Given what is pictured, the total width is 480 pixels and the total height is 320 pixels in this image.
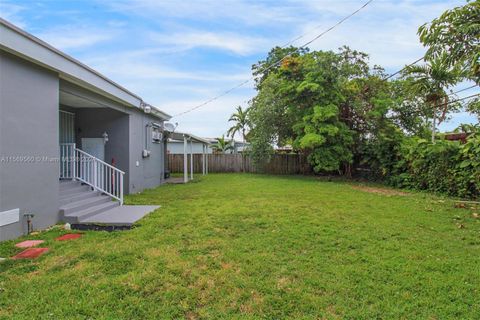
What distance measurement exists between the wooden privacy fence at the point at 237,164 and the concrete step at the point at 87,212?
13203 millimetres

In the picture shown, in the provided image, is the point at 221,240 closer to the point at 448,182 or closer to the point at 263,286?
the point at 263,286

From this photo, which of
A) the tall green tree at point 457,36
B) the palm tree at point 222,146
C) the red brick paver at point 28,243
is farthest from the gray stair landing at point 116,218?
the palm tree at point 222,146

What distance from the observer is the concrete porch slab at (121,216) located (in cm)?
566

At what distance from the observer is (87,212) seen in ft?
20.5

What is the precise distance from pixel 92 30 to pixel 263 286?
9.80 metres

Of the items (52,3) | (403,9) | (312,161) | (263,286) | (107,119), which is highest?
(403,9)

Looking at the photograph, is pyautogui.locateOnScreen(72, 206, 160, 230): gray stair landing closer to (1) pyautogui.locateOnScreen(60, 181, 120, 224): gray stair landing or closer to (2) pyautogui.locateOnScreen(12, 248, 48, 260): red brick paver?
(1) pyautogui.locateOnScreen(60, 181, 120, 224): gray stair landing

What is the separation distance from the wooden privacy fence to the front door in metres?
11.4

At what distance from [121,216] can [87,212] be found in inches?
28.6

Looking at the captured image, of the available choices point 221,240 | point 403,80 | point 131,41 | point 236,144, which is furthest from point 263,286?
point 236,144

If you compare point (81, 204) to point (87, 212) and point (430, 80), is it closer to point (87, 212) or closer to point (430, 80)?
point (87, 212)

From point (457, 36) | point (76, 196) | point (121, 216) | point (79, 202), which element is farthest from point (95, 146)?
point (457, 36)

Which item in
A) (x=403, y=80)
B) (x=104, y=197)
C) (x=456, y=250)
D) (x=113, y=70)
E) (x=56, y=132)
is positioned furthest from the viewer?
(x=403, y=80)

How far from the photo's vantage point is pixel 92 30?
942 cm
